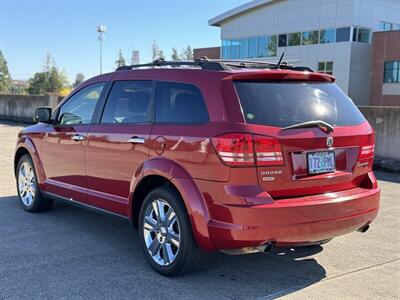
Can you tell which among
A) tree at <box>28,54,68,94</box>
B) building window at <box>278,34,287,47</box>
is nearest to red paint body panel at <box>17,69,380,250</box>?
building window at <box>278,34,287,47</box>

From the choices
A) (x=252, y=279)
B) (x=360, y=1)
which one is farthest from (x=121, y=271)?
(x=360, y=1)

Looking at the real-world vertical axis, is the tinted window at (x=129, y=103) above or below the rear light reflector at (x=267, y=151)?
above

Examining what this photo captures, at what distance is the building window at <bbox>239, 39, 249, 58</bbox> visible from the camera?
50406 millimetres

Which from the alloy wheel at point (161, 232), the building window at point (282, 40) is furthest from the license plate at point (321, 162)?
the building window at point (282, 40)

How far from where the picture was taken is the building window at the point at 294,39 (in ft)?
151

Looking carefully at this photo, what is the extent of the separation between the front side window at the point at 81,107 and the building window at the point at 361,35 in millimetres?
39708

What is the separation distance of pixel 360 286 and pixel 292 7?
45.2 m

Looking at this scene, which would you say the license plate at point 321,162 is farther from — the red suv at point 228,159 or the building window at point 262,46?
the building window at point 262,46

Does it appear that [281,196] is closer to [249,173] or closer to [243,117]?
[249,173]

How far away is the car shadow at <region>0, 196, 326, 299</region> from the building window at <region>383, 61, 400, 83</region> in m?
39.4

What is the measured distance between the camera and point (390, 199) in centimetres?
775

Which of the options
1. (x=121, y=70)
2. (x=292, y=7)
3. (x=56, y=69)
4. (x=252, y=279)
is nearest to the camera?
(x=252, y=279)

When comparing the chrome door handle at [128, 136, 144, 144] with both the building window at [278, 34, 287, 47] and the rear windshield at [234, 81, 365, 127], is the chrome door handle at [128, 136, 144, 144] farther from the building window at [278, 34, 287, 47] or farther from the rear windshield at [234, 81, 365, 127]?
the building window at [278, 34, 287, 47]

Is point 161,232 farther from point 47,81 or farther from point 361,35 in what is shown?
point 47,81
